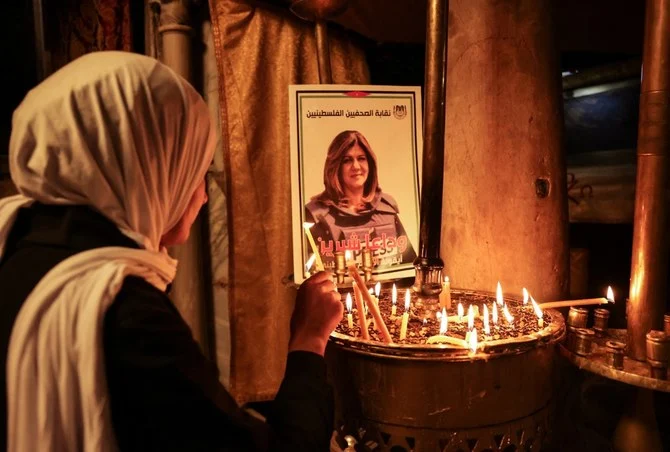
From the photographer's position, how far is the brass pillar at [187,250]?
418 cm

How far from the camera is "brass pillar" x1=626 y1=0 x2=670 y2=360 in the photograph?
2344 mm

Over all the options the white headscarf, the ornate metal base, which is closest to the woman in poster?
the ornate metal base

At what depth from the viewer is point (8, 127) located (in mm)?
4539

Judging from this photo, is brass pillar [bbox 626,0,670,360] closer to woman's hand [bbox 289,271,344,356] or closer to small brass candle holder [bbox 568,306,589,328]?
small brass candle holder [bbox 568,306,589,328]

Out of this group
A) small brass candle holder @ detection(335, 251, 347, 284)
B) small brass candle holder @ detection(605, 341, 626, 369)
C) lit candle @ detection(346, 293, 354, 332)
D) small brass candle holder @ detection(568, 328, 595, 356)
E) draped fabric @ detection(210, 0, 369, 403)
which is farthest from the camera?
draped fabric @ detection(210, 0, 369, 403)

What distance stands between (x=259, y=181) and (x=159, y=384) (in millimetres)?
3333

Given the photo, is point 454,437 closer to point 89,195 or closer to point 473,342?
point 473,342

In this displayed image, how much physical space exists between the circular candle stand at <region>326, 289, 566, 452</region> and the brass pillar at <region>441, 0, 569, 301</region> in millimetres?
1224

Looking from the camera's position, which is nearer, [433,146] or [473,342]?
[473,342]

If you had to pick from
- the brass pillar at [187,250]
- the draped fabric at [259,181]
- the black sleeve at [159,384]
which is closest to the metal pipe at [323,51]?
the draped fabric at [259,181]

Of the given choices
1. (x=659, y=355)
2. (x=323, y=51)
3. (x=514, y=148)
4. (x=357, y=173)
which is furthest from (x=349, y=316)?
(x=323, y=51)

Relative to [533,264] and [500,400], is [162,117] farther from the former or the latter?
[533,264]

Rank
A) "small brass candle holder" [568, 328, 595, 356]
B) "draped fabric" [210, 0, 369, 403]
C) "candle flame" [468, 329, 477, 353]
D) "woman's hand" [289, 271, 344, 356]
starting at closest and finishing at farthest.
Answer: "woman's hand" [289, 271, 344, 356] → "candle flame" [468, 329, 477, 353] → "small brass candle holder" [568, 328, 595, 356] → "draped fabric" [210, 0, 369, 403]

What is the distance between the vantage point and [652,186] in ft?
7.74
